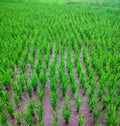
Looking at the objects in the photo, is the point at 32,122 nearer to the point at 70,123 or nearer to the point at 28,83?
the point at 70,123

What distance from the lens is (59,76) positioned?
4227 millimetres

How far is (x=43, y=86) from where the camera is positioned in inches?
154

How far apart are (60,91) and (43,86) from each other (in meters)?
0.31

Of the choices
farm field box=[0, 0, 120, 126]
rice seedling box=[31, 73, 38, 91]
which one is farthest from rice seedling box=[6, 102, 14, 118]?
rice seedling box=[31, 73, 38, 91]

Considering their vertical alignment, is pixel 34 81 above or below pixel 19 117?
above

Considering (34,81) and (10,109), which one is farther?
(34,81)

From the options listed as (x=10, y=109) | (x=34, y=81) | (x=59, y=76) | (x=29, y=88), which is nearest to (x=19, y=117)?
(x=10, y=109)

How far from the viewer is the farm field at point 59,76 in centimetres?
324

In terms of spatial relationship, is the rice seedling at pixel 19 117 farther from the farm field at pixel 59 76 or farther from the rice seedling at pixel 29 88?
the rice seedling at pixel 29 88

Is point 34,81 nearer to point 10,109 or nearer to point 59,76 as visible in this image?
point 59,76

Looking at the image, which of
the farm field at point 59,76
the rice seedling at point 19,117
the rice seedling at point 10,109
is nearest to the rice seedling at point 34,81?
the farm field at point 59,76

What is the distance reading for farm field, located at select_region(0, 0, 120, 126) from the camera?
10.6 feet

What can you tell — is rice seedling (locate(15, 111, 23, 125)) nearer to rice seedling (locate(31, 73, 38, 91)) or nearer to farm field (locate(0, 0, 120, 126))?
farm field (locate(0, 0, 120, 126))

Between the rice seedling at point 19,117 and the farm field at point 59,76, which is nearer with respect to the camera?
the rice seedling at point 19,117
